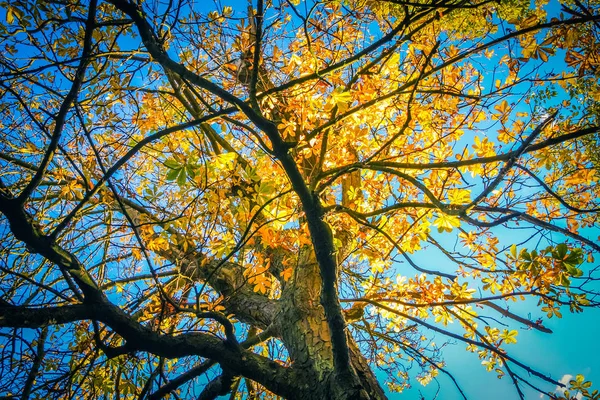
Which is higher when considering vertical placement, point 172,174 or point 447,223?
point 172,174

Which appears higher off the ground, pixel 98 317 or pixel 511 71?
pixel 511 71

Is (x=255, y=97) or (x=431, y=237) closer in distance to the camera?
(x=255, y=97)

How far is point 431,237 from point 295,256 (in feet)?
4.73

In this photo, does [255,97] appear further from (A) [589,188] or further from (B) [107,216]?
(A) [589,188]

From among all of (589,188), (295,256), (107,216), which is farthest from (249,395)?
(589,188)

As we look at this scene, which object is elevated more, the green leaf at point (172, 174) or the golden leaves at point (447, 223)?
the green leaf at point (172, 174)

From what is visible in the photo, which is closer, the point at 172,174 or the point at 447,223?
the point at 172,174

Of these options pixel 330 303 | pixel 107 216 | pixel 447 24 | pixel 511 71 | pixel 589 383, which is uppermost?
pixel 107 216

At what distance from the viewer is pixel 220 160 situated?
182cm

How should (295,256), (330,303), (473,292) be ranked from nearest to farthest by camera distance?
(330,303), (473,292), (295,256)

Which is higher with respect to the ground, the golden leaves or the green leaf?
the green leaf

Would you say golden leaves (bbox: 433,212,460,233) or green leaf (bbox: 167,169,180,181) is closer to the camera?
green leaf (bbox: 167,169,180,181)

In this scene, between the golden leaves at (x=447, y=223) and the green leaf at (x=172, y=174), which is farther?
the golden leaves at (x=447, y=223)

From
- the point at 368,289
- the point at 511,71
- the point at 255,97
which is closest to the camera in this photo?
the point at 255,97
